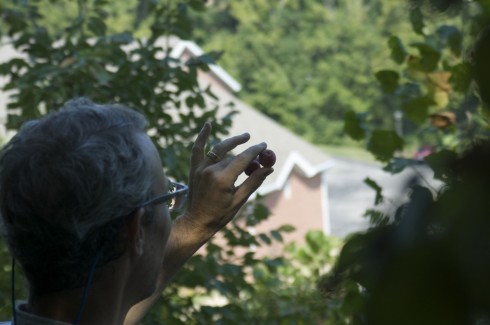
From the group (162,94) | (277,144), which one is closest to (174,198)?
(162,94)

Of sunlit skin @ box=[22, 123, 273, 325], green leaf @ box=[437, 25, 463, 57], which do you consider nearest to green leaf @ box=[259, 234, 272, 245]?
green leaf @ box=[437, 25, 463, 57]

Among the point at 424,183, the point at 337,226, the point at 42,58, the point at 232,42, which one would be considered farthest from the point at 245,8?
the point at 424,183

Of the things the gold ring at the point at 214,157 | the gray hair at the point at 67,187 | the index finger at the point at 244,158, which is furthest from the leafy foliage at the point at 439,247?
the gold ring at the point at 214,157

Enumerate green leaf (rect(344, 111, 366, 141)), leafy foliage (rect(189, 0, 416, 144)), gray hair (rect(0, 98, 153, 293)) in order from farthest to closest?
leafy foliage (rect(189, 0, 416, 144)) → green leaf (rect(344, 111, 366, 141)) → gray hair (rect(0, 98, 153, 293))

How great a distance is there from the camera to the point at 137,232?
1585 millimetres

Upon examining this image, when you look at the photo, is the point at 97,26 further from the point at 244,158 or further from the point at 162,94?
the point at 244,158

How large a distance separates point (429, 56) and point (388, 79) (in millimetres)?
137

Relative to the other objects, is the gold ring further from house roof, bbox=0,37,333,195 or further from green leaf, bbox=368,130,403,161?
house roof, bbox=0,37,333,195

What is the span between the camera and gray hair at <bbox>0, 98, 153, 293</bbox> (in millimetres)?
1468

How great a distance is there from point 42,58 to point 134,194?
Answer: 8.35 ft

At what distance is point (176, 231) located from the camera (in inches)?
78.0

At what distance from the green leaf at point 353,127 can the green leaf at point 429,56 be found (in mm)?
257

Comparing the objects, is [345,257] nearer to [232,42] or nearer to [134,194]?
[134,194]

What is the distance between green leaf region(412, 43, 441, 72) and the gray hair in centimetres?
139
